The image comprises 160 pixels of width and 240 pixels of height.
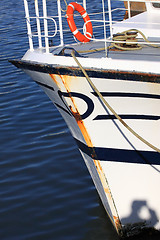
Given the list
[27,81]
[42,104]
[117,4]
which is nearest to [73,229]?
[42,104]

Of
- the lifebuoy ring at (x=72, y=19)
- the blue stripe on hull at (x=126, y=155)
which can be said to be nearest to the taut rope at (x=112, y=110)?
the blue stripe on hull at (x=126, y=155)

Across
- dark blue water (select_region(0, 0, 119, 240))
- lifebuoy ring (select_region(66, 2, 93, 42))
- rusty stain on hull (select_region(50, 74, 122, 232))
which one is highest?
lifebuoy ring (select_region(66, 2, 93, 42))

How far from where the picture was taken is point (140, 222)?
6.16m

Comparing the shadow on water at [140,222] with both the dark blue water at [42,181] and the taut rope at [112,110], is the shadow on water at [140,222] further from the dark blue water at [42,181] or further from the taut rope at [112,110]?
the taut rope at [112,110]

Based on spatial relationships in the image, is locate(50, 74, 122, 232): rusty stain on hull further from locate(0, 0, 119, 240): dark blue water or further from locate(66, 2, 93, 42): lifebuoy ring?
locate(66, 2, 93, 42): lifebuoy ring

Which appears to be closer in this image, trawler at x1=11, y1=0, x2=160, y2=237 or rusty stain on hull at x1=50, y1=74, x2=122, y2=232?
trawler at x1=11, y1=0, x2=160, y2=237

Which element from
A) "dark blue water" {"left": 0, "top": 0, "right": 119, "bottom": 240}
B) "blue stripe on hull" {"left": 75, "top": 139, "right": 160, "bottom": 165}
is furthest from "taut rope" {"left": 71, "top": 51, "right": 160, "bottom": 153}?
"dark blue water" {"left": 0, "top": 0, "right": 119, "bottom": 240}

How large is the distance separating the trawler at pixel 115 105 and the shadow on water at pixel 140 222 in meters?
0.01

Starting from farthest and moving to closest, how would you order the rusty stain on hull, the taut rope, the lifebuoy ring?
the lifebuoy ring < the rusty stain on hull < the taut rope

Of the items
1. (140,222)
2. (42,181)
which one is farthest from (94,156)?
(42,181)

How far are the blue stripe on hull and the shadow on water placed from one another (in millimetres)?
611

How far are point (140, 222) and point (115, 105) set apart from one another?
1.72 metres

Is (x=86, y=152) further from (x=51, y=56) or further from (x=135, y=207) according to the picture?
(x=51, y=56)

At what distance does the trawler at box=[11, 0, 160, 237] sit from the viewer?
17.1ft
